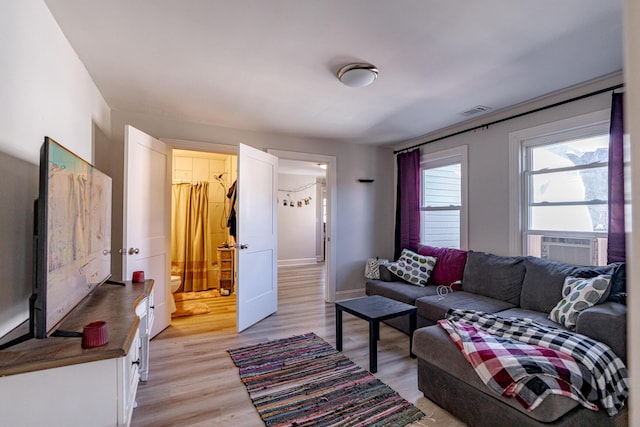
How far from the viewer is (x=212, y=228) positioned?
5.44 metres

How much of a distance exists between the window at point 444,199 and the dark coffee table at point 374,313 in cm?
147

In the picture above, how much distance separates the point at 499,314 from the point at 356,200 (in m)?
2.55

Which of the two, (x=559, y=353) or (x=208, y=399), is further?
(x=208, y=399)

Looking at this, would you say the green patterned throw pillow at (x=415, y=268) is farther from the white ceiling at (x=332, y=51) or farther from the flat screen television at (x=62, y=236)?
the flat screen television at (x=62, y=236)

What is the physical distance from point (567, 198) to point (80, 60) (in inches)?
163

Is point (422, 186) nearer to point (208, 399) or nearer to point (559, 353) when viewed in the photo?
point (559, 353)

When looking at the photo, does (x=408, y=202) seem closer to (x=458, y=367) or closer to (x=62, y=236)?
(x=458, y=367)

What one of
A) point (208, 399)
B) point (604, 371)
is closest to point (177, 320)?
point (208, 399)

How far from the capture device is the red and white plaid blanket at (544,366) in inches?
58.5

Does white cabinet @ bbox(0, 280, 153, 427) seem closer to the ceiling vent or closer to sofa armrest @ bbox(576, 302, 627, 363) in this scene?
sofa armrest @ bbox(576, 302, 627, 363)

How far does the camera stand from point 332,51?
2092 mm

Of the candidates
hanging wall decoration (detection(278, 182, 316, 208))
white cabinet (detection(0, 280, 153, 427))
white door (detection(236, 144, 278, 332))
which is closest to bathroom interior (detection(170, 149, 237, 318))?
white door (detection(236, 144, 278, 332))

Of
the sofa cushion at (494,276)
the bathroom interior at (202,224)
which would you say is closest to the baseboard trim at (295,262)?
the bathroom interior at (202,224)

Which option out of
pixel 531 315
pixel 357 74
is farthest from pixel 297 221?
pixel 531 315
